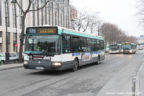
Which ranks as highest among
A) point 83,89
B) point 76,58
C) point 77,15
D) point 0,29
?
point 77,15

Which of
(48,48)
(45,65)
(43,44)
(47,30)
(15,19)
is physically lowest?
(45,65)

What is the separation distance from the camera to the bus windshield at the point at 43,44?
11.1 meters

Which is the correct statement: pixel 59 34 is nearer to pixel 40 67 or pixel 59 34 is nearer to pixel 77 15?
pixel 40 67

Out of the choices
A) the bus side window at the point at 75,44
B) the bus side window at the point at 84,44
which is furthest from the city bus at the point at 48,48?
the bus side window at the point at 84,44

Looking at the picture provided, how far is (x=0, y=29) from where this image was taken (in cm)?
4116

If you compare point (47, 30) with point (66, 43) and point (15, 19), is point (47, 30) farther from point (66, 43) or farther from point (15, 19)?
point (15, 19)

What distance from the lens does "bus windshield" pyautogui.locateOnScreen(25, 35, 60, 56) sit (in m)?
11.1

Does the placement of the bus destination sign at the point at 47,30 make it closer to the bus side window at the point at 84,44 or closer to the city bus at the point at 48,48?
the city bus at the point at 48,48

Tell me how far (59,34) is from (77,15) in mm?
31901

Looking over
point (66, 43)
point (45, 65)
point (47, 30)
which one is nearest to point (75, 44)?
point (66, 43)

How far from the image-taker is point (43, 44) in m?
11.3

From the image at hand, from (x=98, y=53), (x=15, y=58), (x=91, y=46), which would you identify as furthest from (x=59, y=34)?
(x=15, y=58)

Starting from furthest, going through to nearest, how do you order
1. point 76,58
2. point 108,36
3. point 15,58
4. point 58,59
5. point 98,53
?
1. point 108,36
2. point 15,58
3. point 98,53
4. point 76,58
5. point 58,59

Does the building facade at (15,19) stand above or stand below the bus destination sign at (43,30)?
above
